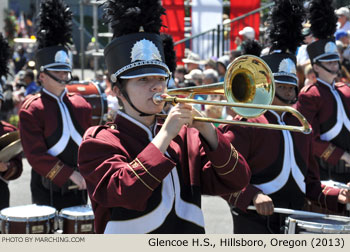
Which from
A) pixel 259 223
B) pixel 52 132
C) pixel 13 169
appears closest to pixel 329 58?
pixel 259 223

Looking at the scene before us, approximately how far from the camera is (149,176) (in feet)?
9.29

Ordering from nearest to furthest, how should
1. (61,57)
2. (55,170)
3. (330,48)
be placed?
(55,170)
(61,57)
(330,48)

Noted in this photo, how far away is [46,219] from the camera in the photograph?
5012 mm

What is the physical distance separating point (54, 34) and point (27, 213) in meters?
1.96

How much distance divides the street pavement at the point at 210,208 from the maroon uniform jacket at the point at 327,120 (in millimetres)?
Result: 1566

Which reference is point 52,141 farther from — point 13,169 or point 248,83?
point 248,83

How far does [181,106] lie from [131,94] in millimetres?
329

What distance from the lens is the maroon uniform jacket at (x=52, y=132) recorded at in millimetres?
5605

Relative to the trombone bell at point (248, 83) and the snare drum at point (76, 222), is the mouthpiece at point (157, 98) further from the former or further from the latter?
the snare drum at point (76, 222)

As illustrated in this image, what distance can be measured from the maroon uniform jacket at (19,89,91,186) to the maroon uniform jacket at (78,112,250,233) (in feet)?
8.18

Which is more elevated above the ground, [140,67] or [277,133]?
[140,67]
